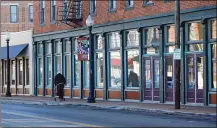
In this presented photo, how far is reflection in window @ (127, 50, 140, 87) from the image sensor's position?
1064 inches

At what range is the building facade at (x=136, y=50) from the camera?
74.5 feet

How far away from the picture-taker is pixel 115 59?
28.6 metres

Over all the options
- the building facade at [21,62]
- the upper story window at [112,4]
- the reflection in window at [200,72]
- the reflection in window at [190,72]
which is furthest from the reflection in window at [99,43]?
the building facade at [21,62]

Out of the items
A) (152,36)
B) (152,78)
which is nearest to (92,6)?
(152,36)

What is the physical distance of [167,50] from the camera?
24.8 metres

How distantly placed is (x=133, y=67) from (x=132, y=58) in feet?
1.64

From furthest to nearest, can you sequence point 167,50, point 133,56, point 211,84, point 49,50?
point 49,50
point 133,56
point 167,50
point 211,84

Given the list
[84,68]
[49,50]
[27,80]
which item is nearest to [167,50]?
[84,68]

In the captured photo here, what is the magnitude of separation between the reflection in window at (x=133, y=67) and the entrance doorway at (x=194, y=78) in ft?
13.4

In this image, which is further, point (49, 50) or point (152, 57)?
point (49, 50)

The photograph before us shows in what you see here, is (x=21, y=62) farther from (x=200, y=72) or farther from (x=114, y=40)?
(x=200, y=72)

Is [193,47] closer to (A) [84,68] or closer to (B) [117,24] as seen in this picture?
(B) [117,24]

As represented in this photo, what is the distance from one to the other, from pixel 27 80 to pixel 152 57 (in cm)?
1631

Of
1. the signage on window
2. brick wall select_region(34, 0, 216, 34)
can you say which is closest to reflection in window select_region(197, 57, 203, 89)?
brick wall select_region(34, 0, 216, 34)
